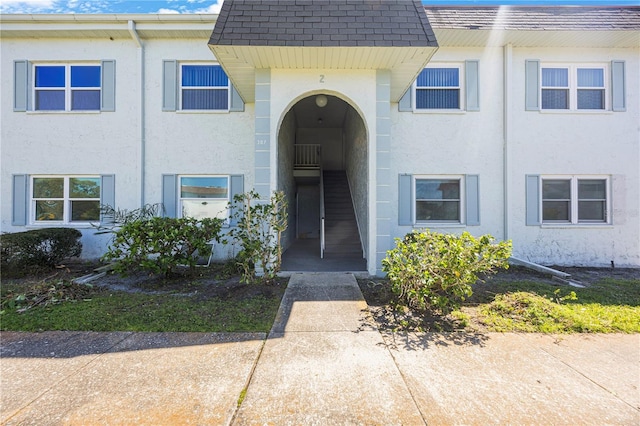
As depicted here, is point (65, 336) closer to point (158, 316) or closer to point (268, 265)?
point (158, 316)

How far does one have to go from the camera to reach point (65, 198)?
7.88 metres

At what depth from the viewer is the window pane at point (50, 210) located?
7914 mm

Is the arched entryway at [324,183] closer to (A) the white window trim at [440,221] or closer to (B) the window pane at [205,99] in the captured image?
(A) the white window trim at [440,221]

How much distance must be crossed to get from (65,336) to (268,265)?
123 inches

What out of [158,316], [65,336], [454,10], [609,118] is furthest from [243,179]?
[609,118]

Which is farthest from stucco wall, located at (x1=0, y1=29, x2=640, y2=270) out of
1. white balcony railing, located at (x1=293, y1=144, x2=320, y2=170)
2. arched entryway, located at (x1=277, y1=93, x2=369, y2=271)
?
white balcony railing, located at (x1=293, y1=144, x2=320, y2=170)

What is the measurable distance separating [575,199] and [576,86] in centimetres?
304

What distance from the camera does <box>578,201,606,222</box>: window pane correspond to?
7.77 m

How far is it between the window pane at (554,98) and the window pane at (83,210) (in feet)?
41.0

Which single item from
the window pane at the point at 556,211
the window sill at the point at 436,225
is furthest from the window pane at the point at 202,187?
the window pane at the point at 556,211

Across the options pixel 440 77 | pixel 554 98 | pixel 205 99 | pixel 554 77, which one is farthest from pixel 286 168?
pixel 554 77

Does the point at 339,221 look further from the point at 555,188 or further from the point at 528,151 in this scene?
the point at 555,188

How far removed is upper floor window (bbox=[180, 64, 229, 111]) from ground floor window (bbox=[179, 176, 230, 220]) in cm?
198

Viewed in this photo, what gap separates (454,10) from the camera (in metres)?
7.65
